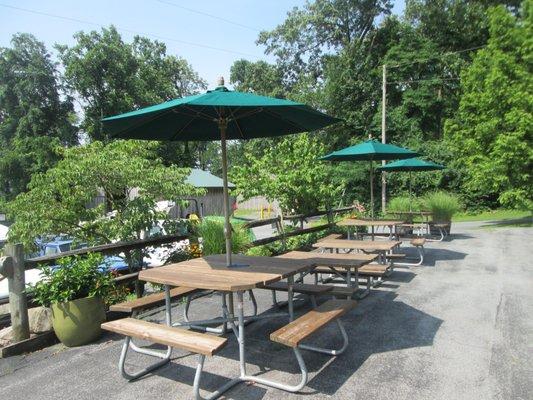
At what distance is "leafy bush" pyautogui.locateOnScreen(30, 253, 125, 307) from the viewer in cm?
437

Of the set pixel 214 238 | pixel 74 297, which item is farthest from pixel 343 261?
pixel 74 297

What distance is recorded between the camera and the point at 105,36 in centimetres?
3691

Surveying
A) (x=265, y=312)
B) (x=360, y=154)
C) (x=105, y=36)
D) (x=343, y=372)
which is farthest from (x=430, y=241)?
(x=105, y=36)

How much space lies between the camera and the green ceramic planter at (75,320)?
14.3 ft

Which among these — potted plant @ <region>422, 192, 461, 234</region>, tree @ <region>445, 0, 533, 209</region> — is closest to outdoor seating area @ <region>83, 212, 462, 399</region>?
potted plant @ <region>422, 192, 461, 234</region>

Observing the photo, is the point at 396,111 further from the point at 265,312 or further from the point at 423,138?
the point at 265,312

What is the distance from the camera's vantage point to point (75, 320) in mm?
4414

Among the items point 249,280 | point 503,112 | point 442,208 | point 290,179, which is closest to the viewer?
point 249,280

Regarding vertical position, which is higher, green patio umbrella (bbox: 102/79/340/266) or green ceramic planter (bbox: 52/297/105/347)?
green patio umbrella (bbox: 102/79/340/266)

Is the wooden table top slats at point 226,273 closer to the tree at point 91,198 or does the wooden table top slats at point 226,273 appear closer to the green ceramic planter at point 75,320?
the green ceramic planter at point 75,320

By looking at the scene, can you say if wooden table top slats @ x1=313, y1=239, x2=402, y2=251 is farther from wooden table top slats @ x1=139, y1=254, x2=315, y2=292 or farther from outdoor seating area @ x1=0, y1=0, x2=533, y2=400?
wooden table top slats @ x1=139, y1=254, x2=315, y2=292

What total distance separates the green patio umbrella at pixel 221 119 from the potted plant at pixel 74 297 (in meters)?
1.53

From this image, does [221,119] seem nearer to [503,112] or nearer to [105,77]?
[503,112]

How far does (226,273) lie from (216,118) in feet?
5.55
